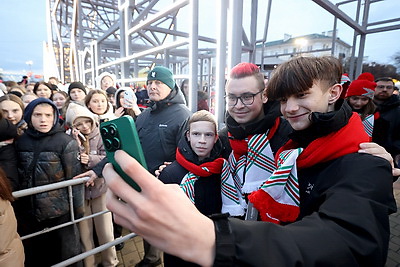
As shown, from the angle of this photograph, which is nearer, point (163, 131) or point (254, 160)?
point (254, 160)

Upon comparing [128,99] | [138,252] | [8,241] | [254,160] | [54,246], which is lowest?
[138,252]

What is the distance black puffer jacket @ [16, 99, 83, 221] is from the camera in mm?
1855

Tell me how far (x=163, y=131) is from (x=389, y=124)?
3.25 m

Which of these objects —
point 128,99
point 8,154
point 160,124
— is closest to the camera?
point 8,154

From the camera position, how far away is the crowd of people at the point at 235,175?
1.28ft

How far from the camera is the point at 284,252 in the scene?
16.1 inches

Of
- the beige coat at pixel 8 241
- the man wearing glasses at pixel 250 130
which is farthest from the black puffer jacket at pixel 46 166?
the man wearing glasses at pixel 250 130

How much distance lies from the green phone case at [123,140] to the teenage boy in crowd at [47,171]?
1789 mm

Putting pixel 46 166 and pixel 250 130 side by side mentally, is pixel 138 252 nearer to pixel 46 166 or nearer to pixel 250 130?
pixel 46 166

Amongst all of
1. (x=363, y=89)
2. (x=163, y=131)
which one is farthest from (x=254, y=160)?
(x=363, y=89)

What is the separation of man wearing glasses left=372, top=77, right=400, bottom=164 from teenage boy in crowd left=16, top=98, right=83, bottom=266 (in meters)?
3.89

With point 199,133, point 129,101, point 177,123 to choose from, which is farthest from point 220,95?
point 129,101

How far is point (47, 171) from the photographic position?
6.17ft

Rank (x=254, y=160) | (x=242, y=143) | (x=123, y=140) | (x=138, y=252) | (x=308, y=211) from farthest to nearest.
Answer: (x=138, y=252) → (x=242, y=143) → (x=254, y=160) → (x=308, y=211) → (x=123, y=140)
